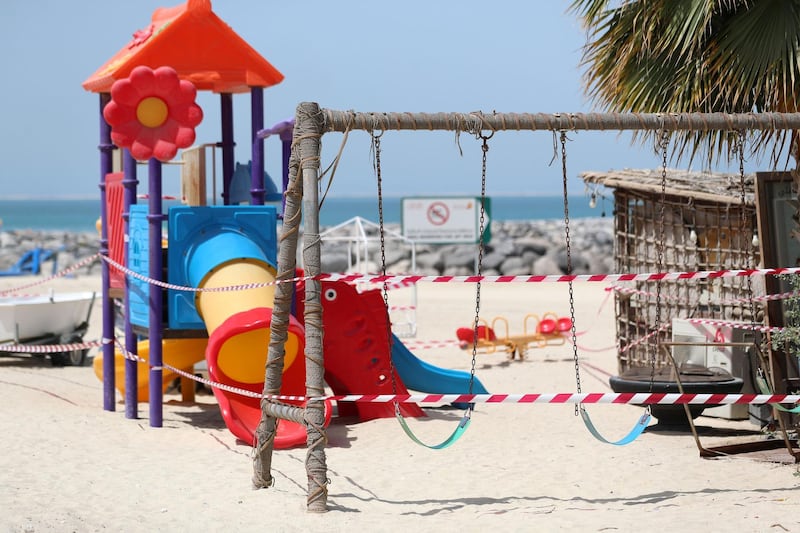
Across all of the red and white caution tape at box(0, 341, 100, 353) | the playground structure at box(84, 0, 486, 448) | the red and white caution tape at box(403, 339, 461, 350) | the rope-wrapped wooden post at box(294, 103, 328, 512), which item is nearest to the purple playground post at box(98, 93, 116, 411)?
the playground structure at box(84, 0, 486, 448)

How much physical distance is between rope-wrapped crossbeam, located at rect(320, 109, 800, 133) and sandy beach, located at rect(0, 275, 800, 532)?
2.35m

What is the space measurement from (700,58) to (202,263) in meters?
4.37

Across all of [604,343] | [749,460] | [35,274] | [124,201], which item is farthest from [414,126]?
[35,274]

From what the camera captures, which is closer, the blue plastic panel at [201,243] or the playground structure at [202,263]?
the playground structure at [202,263]

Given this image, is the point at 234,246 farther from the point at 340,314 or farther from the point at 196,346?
the point at 196,346

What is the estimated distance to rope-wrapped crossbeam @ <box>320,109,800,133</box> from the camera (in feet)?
21.5

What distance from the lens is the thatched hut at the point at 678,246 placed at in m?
10.3

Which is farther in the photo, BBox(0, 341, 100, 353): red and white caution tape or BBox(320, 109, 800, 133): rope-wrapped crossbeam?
BBox(0, 341, 100, 353): red and white caution tape

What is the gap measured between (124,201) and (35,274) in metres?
20.9

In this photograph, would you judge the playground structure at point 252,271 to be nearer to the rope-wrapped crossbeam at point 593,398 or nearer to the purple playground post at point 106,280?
the purple playground post at point 106,280

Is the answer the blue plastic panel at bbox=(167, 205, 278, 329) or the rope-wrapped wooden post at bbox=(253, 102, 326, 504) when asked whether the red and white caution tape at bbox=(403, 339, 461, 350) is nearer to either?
the blue plastic panel at bbox=(167, 205, 278, 329)

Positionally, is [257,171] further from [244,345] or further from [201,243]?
[244,345]

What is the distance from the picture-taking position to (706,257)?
10898mm

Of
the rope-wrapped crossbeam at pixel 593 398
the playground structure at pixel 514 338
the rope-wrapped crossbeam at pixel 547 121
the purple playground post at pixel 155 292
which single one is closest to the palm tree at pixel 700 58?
the rope-wrapped crossbeam at pixel 547 121
